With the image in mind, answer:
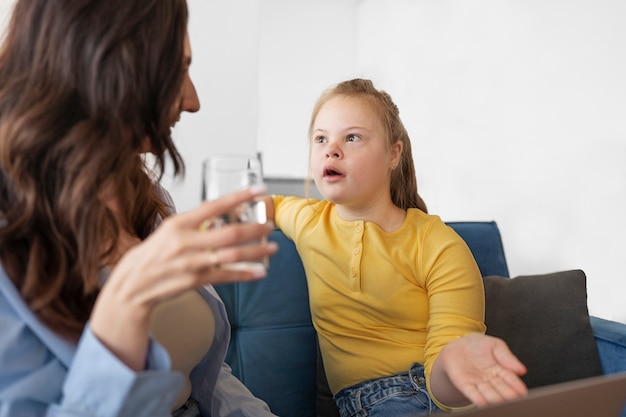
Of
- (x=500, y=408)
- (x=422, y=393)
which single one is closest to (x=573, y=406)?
(x=500, y=408)

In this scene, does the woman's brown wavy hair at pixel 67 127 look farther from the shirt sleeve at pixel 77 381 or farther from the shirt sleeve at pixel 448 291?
the shirt sleeve at pixel 448 291

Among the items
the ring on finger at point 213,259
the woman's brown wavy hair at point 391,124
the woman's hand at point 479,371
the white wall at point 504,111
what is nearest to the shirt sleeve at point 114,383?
the ring on finger at point 213,259

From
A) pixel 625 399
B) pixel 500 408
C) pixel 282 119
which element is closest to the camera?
pixel 500 408

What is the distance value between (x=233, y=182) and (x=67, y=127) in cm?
23

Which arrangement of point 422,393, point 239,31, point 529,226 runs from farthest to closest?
point 239,31 < point 529,226 < point 422,393

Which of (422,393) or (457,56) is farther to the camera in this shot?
(457,56)

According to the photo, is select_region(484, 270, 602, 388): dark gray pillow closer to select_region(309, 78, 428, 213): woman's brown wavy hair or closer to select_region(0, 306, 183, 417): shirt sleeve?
select_region(309, 78, 428, 213): woman's brown wavy hair

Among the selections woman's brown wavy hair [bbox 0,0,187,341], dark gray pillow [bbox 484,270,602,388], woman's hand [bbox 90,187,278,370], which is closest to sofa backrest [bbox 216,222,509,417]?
dark gray pillow [bbox 484,270,602,388]

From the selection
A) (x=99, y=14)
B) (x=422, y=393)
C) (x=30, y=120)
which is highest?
(x=99, y=14)

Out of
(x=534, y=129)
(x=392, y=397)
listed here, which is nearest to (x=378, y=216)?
(x=392, y=397)

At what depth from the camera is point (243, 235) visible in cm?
54

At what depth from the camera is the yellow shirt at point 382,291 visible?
1207mm

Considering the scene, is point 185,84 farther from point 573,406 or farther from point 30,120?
point 573,406

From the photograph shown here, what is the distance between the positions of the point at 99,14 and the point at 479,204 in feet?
8.36
